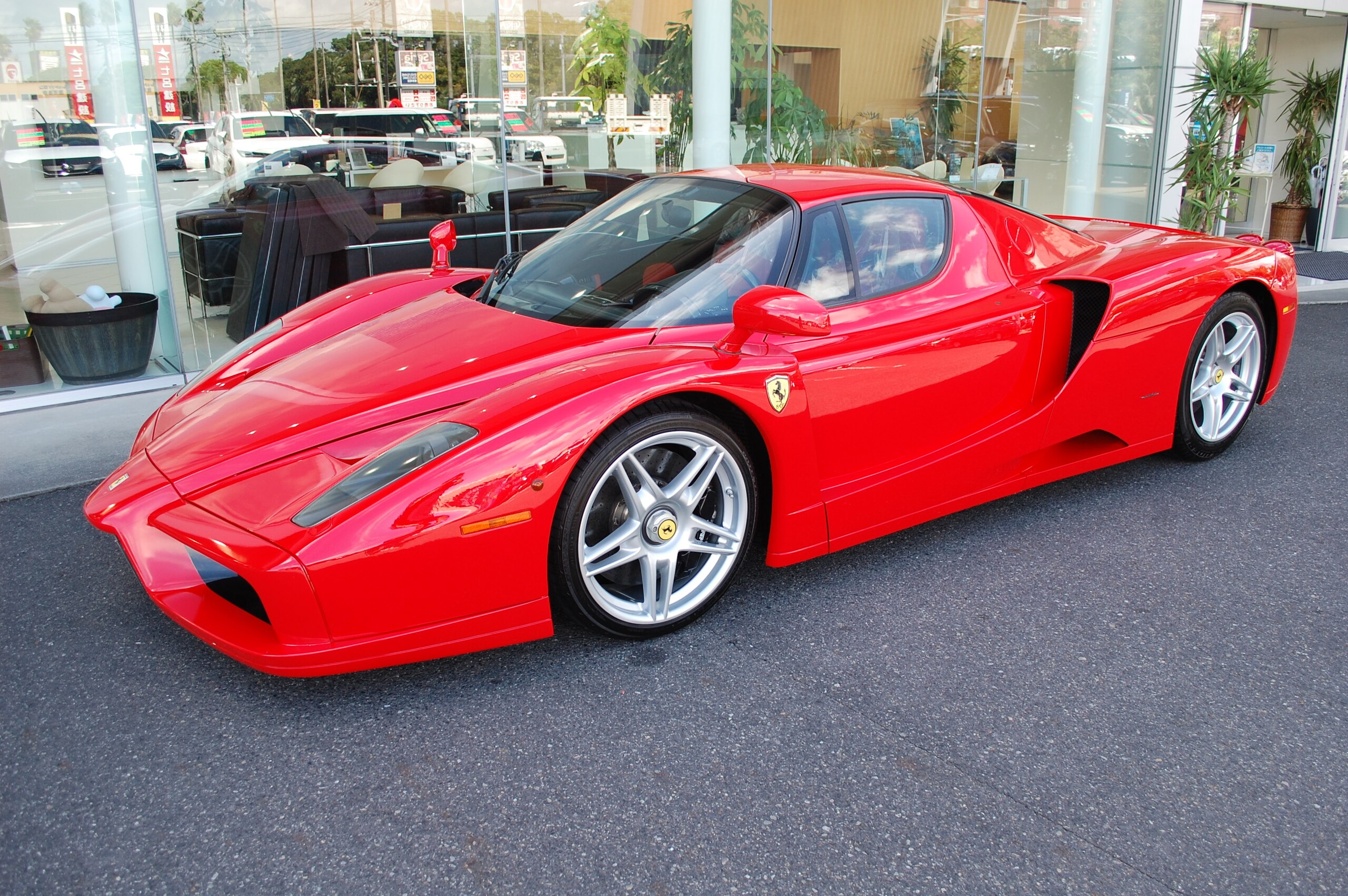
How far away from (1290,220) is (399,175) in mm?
9493

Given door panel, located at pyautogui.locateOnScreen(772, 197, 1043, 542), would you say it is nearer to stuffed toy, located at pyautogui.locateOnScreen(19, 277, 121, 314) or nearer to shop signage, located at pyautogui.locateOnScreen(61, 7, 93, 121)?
stuffed toy, located at pyautogui.locateOnScreen(19, 277, 121, 314)

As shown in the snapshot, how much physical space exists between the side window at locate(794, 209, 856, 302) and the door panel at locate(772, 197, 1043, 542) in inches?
2.5

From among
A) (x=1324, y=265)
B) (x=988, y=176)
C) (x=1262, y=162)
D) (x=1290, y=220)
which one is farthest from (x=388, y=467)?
(x=1290, y=220)

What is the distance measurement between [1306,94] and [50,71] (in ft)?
37.6

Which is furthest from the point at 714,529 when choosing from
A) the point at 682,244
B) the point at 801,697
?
the point at 682,244

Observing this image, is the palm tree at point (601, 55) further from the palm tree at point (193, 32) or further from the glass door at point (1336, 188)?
the glass door at point (1336, 188)

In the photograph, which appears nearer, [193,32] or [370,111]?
[193,32]

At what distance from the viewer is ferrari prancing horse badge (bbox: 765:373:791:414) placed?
2854 mm

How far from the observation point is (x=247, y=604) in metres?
2.55

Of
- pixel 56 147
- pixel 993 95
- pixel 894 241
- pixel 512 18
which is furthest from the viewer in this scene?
pixel 993 95

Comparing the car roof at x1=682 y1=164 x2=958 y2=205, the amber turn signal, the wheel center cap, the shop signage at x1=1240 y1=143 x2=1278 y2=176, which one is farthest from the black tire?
the shop signage at x1=1240 y1=143 x2=1278 y2=176

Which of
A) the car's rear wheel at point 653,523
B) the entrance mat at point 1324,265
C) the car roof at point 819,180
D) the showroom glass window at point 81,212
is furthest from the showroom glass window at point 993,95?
the car's rear wheel at point 653,523

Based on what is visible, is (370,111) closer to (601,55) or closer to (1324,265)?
(601,55)

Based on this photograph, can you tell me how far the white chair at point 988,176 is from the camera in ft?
31.5
